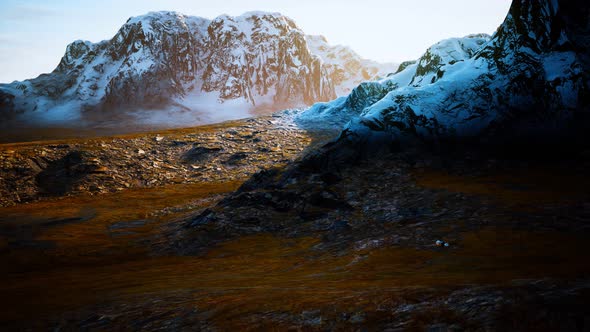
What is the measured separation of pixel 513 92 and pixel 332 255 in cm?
1992

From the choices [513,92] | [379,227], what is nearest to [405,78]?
[513,92]

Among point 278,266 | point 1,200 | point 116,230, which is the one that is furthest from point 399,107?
point 1,200

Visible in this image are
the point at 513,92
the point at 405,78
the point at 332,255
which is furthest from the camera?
the point at 405,78

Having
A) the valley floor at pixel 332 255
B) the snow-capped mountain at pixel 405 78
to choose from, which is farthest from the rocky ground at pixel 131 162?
the snow-capped mountain at pixel 405 78

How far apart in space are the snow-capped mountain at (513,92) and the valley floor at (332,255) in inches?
117

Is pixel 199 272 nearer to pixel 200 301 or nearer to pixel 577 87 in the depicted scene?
pixel 200 301

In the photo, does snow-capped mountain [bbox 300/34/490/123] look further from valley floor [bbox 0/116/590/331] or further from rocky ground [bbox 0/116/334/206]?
rocky ground [bbox 0/116/334/206]

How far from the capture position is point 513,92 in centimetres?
2559

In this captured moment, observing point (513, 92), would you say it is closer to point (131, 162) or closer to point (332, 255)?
point (332, 255)

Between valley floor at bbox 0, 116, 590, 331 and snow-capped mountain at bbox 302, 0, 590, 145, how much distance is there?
2975 mm

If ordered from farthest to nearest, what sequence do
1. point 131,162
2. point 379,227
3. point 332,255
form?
1. point 131,162
2. point 379,227
3. point 332,255

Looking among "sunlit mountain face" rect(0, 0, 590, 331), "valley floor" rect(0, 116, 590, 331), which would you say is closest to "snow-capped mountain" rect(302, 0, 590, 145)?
"sunlit mountain face" rect(0, 0, 590, 331)

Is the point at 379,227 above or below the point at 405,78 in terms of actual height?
below

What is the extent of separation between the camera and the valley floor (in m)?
5.96
